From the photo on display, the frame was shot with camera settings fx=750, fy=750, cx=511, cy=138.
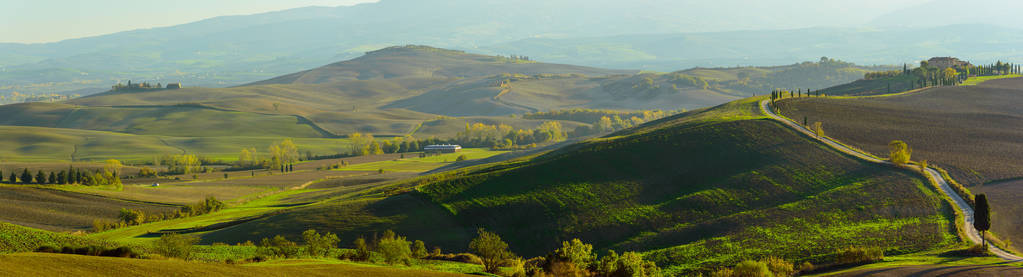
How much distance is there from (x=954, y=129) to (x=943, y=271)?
68963 mm

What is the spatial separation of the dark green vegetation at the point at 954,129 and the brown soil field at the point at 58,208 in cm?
10756

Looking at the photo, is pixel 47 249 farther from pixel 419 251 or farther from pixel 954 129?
pixel 954 129

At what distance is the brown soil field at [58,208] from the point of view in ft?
371

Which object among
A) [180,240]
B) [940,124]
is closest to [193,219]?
[180,240]

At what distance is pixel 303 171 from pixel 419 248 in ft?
423

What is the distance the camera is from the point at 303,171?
190250 millimetres

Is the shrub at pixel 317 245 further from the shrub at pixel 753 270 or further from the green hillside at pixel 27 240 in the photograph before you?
the shrub at pixel 753 270

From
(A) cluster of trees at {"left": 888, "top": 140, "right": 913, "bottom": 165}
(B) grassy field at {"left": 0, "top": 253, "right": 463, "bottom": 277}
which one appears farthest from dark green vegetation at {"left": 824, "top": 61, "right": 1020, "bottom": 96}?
(B) grassy field at {"left": 0, "top": 253, "right": 463, "bottom": 277}

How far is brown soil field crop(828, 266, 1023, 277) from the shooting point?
159ft

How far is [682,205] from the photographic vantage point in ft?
265

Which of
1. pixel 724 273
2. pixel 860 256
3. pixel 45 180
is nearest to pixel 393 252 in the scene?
pixel 724 273

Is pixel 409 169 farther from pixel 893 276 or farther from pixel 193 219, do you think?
pixel 893 276

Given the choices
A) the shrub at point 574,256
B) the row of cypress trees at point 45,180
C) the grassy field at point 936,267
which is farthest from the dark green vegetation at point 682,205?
the row of cypress trees at point 45,180

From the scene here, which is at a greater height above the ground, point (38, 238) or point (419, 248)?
point (38, 238)
